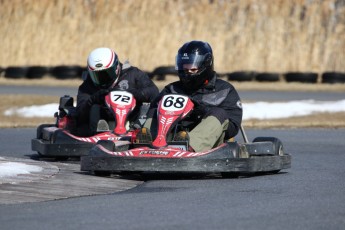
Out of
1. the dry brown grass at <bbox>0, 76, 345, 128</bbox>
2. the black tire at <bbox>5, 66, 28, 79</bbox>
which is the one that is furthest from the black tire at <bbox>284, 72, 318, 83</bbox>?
the black tire at <bbox>5, 66, 28, 79</bbox>

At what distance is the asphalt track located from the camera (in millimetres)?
6578

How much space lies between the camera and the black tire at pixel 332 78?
100 feet

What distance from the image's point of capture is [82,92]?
505 inches

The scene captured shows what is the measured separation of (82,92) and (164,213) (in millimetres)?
5934

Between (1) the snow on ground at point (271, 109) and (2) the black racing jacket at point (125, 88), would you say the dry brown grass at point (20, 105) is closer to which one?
(1) the snow on ground at point (271, 109)

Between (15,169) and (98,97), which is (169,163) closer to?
(15,169)

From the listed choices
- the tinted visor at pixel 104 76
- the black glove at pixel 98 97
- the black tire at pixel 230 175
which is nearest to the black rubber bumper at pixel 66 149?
the black glove at pixel 98 97

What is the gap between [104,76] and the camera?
1285 centimetres

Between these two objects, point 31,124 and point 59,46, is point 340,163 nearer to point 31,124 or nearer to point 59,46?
point 31,124

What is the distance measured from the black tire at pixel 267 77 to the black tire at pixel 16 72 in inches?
286

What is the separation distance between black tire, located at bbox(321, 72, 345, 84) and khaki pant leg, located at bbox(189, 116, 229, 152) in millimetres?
20670

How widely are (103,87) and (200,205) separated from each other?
18.3 ft

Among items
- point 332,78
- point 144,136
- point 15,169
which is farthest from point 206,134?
point 332,78

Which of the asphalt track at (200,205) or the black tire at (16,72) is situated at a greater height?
the black tire at (16,72)
